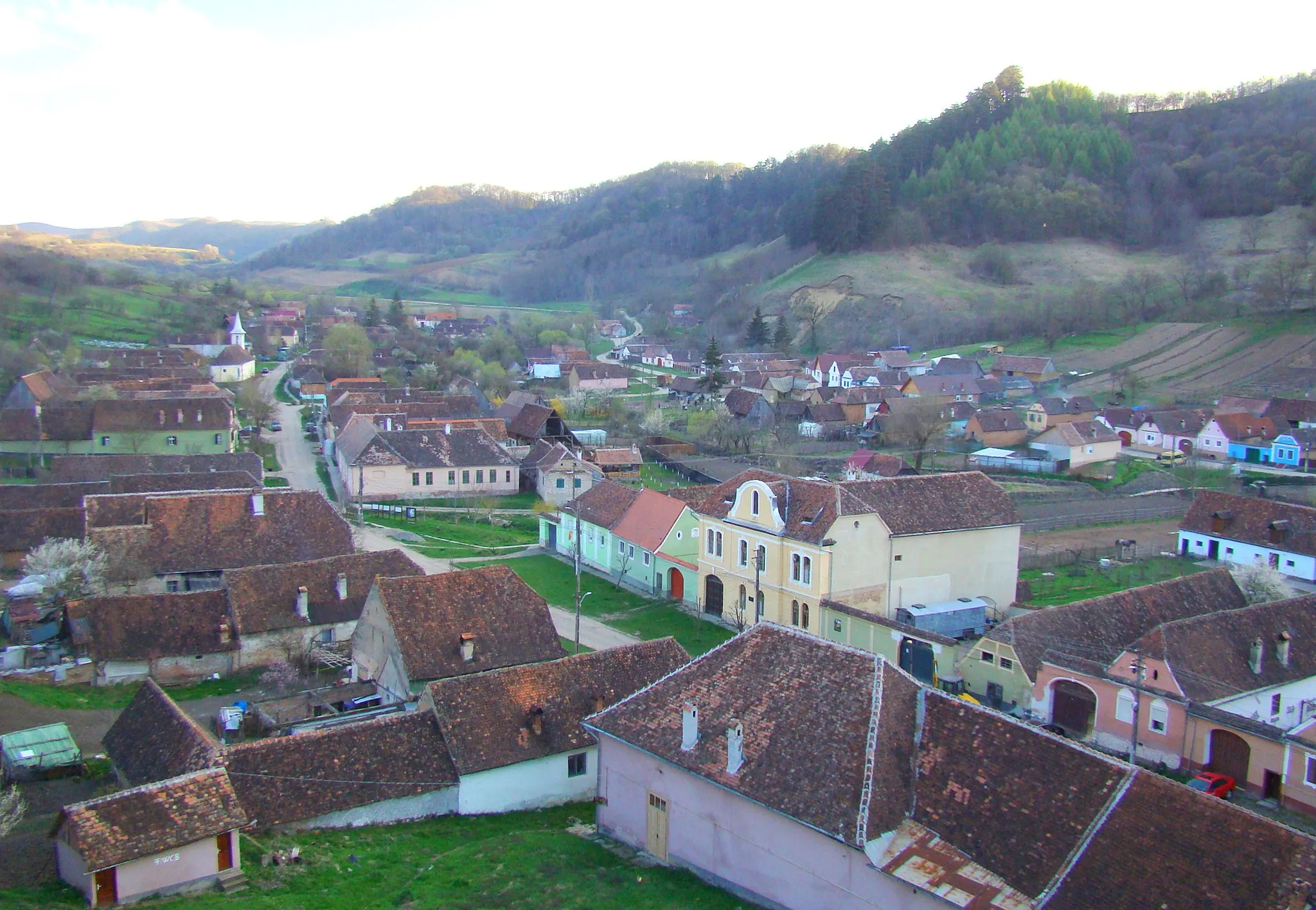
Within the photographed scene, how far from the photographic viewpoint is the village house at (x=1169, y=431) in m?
63.4

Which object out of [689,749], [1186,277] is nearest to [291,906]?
[689,749]

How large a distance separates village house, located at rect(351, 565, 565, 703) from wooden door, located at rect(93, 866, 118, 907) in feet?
28.2

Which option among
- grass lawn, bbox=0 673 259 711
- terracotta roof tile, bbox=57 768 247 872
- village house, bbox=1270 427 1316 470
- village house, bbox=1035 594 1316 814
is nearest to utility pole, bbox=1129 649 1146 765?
village house, bbox=1035 594 1316 814

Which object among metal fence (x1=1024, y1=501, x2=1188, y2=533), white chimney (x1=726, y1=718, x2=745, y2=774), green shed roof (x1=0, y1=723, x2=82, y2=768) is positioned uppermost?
white chimney (x1=726, y1=718, x2=745, y2=774)

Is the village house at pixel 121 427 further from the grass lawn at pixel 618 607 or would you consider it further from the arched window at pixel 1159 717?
the arched window at pixel 1159 717

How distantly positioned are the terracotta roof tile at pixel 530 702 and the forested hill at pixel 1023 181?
103 metres

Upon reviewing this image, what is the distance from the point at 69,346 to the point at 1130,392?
82876mm

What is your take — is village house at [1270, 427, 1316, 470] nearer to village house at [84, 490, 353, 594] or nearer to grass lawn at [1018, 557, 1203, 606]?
grass lawn at [1018, 557, 1203, 606]

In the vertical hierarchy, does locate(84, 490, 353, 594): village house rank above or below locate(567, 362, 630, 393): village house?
below

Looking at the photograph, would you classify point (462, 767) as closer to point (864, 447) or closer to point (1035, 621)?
point (1035, 621)

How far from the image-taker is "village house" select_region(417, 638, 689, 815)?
1835 cm

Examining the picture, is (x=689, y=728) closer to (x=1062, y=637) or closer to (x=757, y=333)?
(x=1062, y=637)

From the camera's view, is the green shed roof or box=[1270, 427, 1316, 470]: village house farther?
box=[1270, 427, 1316, 470]: village house

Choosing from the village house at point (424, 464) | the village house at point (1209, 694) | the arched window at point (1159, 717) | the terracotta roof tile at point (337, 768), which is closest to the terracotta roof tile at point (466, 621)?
the terracotta roof tile at point (337, 768)
